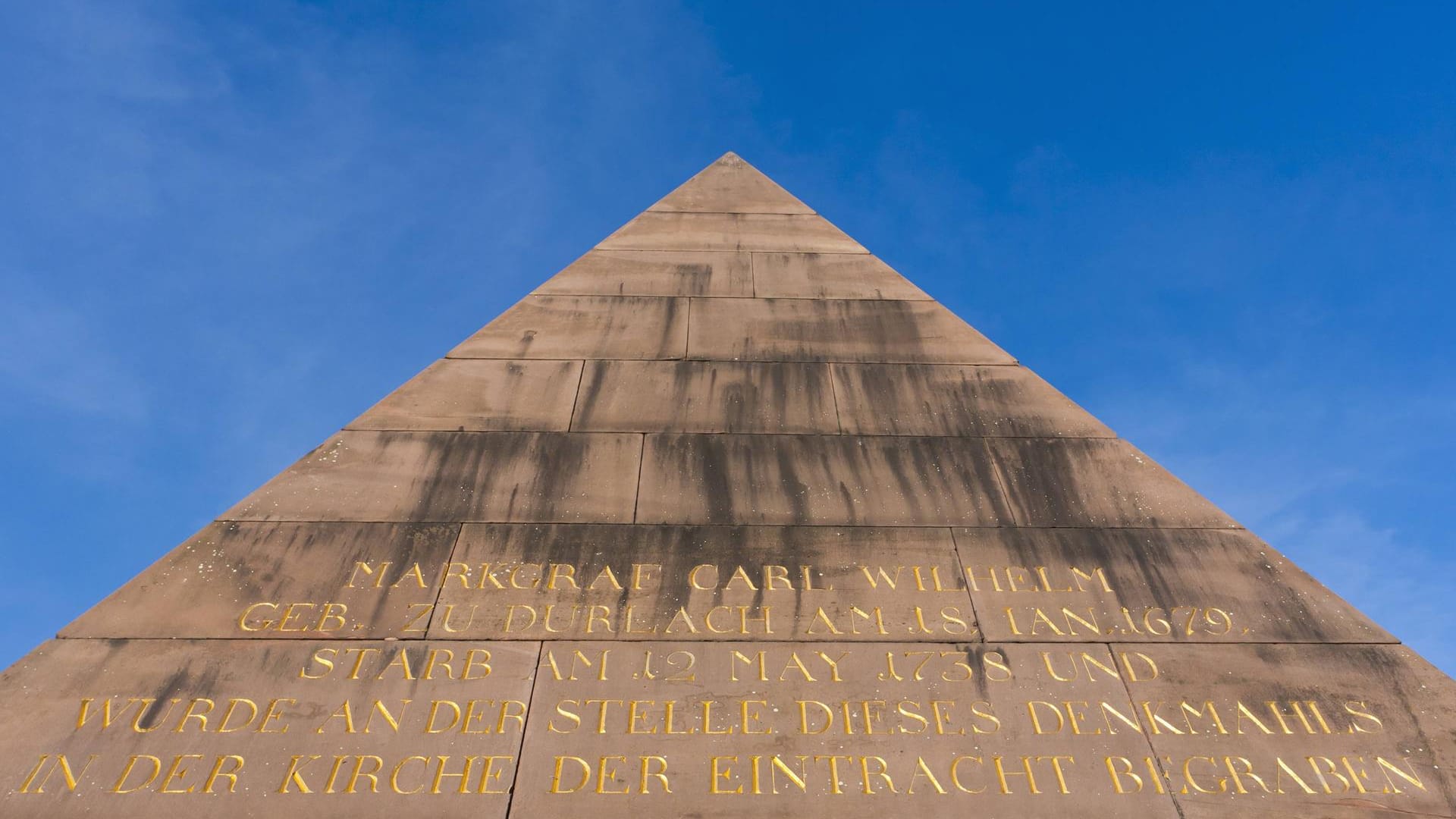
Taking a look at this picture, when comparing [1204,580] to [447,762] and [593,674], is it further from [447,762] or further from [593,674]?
[447,762]

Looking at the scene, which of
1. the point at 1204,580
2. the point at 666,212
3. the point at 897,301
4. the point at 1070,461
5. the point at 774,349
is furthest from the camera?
the point at 666,212

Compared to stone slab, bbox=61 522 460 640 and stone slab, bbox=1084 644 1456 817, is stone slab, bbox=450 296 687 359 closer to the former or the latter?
stone slab, bbox=61 522 460 640

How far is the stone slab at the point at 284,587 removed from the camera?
6922mm

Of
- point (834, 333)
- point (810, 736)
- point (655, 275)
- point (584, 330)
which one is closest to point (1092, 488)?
point (834, 333)

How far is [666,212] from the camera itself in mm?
12828

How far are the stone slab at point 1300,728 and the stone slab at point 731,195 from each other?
795 centimetres

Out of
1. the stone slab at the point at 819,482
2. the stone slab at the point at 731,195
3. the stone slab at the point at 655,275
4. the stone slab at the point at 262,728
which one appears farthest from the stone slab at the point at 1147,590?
the stone slab at the point at 731,195

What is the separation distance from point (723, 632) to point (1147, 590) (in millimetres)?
3353

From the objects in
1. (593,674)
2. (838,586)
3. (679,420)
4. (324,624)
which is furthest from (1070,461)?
(324,624)

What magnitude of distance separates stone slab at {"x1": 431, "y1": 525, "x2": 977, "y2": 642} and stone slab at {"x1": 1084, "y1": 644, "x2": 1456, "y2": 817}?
1497 mm

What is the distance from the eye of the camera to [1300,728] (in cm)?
638

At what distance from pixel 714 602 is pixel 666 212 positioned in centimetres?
700

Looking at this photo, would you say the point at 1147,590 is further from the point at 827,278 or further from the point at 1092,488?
the point at 827,278

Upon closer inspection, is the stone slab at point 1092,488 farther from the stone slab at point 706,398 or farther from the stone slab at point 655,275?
the stone slab at point 655,275
